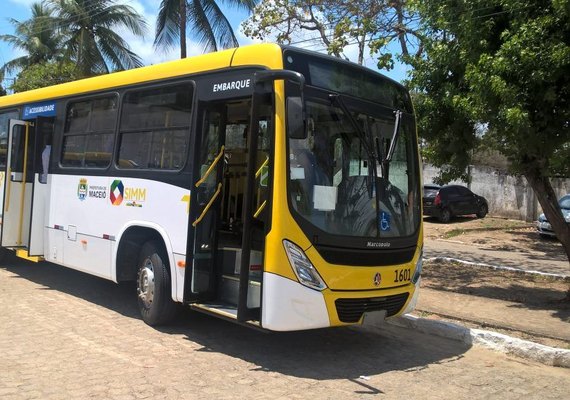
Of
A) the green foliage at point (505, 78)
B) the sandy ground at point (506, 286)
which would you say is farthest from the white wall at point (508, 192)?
the green foliage at point (505, 78)

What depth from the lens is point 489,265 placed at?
12500 mm

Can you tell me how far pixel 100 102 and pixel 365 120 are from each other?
3856 millimetres

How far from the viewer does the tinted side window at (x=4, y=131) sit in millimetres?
9514

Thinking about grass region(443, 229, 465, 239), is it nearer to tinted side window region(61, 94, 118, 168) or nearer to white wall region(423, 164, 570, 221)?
white wall region(423, 164, 570, 221)

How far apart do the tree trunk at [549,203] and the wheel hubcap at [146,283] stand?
19.4 feet

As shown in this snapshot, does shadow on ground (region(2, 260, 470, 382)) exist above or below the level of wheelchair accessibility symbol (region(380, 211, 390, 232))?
below

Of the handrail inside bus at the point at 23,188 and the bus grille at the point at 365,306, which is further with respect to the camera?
the handrail inside bus at the point at 23,188

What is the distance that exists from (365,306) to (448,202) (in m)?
17.7

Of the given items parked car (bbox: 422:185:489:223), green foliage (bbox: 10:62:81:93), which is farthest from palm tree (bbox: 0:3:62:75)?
parked car (bbox: 422:185:489:223)

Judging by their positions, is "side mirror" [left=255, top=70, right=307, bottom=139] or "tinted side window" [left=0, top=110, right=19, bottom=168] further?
"tinted side window" [left=0, top=110, right=19, bottom=168]

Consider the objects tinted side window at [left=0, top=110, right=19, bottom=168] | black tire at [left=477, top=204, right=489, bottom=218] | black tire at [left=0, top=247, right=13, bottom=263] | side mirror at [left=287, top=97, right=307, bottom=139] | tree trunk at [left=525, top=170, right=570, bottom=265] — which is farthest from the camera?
black tire at [left=477, top=204, right=489, bottom=218]

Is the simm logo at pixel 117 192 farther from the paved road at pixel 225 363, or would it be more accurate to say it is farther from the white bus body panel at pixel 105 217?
the paved road at pixel 225 363

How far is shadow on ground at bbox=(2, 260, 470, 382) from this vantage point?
562 cm

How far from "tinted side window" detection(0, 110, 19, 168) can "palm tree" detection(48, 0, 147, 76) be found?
45.3ft
